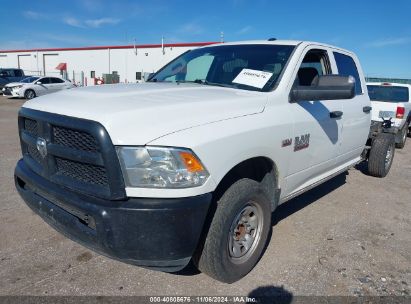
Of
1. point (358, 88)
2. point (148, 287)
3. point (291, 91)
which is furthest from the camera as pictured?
point (358, 88)

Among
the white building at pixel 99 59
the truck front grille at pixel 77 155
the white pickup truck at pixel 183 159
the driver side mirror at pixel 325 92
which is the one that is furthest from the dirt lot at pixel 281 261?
the white building at pixel 99 59

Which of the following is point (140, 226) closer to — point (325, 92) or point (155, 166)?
point (155, 166)

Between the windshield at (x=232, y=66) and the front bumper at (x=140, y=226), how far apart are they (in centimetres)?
150

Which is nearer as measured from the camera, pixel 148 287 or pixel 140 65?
pixel 148 287

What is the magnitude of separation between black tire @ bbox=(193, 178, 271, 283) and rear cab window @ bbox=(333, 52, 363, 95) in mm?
2416

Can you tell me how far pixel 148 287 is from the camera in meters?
2.76

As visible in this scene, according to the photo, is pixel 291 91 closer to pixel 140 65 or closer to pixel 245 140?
pixel 245 140

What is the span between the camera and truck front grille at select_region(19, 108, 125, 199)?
6.90 feet

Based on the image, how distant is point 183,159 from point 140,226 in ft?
1.58

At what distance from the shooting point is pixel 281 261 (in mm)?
3227

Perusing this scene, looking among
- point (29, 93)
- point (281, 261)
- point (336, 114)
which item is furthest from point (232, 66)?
point (29, 93)

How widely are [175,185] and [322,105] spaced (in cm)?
219

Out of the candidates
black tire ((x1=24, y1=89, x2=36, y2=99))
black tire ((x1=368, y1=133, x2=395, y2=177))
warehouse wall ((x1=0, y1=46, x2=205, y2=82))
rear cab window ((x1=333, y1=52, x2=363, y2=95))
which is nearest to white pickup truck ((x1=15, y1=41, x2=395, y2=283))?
rear cab window ((x1=333, y1=52, x2=363, y2=95))

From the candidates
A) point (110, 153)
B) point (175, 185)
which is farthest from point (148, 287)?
point (110, 153)
